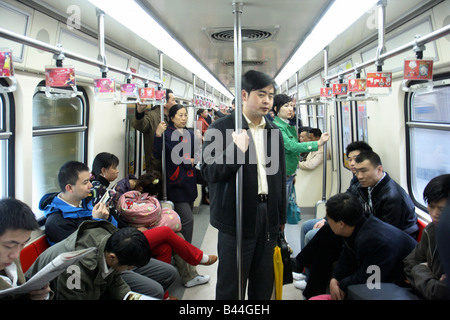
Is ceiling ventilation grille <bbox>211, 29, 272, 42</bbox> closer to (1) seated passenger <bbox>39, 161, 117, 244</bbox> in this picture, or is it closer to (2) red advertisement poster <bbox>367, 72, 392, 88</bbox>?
(2) red advertisement poster <bbox>367, 72, 392, 88</bbox>

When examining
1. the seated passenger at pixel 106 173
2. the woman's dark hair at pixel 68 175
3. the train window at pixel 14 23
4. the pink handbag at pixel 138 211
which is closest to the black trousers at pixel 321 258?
the pink handbag at pixel 138 211

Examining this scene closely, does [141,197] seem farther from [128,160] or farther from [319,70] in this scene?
[319,70]

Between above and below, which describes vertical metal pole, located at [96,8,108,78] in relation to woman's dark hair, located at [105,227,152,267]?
above

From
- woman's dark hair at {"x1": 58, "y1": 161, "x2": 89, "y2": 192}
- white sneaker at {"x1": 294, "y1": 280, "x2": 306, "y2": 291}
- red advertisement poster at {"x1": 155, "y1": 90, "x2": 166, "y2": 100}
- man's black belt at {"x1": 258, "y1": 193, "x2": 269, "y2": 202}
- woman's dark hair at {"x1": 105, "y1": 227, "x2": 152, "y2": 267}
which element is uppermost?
red advertisement poster at {"x1": 155, "y1": 90, "x2": 166, "y2": 100}

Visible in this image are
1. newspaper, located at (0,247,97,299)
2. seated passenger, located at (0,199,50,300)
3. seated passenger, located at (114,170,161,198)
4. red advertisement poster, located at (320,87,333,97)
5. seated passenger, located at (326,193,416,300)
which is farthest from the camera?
seated passenger, located at (114,170,161,198)

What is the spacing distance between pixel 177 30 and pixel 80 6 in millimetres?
1171

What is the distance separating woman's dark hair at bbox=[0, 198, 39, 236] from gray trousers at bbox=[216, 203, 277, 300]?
0.96 meters

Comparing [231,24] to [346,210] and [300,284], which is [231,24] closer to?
[346,210]

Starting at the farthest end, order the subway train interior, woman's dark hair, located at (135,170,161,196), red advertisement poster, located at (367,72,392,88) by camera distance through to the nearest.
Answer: woman's dark hair, located at (135,170,161,196)
red advertisement poster, located at (367,72,392,88)
the subway train interior

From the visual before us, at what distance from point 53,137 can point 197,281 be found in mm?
1976

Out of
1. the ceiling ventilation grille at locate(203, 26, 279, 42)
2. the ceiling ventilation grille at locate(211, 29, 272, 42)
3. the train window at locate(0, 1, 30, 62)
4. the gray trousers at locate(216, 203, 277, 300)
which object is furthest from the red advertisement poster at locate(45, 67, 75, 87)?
the ceiling ventilation grille at locate(211, 29, 272, 42)

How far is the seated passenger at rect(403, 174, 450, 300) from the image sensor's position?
1.74 meters

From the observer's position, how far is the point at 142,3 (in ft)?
8.48

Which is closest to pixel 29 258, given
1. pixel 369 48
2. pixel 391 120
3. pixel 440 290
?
pixel 440 290
